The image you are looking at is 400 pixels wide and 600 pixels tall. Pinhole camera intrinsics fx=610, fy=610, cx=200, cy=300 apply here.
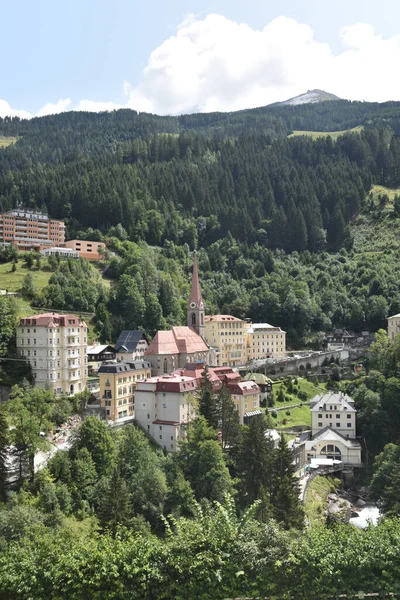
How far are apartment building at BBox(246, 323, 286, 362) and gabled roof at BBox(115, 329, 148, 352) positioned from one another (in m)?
27.0

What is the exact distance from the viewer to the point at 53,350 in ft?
227

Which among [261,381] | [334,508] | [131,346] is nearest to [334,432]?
[334,508]

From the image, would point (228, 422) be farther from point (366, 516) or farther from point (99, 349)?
point (99, 349)

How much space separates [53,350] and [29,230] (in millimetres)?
63307

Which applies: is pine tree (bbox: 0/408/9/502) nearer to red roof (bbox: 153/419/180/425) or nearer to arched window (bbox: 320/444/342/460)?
red roof (bbox: 153/419/180/425)

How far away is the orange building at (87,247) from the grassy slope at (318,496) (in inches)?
2633

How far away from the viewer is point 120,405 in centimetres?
6875

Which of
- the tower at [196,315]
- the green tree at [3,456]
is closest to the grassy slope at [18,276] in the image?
the tower at [196,315]

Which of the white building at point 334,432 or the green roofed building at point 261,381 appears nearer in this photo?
the white building at point 334,432

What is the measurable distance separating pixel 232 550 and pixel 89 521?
19.7 meters

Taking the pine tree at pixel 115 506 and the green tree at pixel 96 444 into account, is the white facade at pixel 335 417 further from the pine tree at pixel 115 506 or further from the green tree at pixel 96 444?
the pine tree at pixel 115 506

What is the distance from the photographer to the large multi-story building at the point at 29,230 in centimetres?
12450

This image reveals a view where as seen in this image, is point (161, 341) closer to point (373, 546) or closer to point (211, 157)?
point (373, 546)

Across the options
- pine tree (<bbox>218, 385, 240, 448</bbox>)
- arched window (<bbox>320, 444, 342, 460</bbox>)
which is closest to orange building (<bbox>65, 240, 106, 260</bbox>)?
pine tree (<bbox>218, 385, 240, 448</bbox>)
